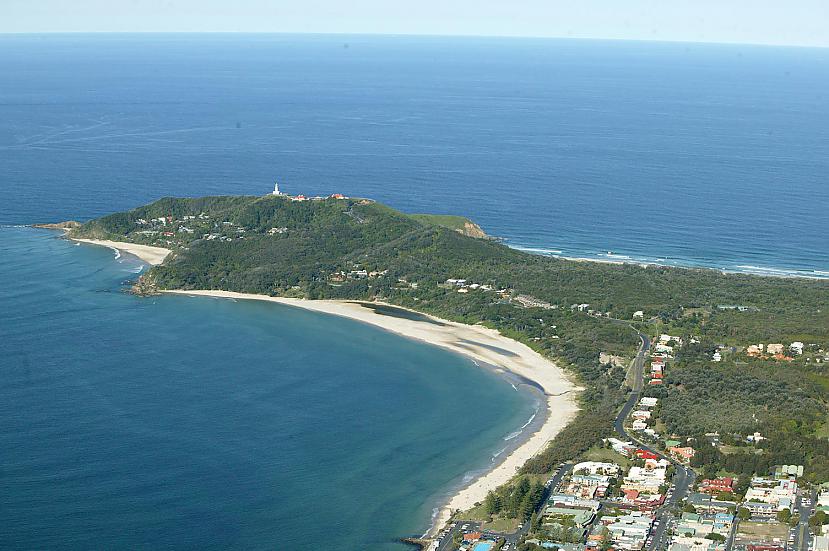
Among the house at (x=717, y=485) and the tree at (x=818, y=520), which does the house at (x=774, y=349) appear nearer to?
the house at (x=717, y=485)

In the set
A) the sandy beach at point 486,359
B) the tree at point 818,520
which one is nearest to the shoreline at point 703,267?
the sandy beach at point 486,359

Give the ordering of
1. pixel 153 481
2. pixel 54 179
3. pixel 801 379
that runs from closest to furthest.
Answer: pixel 153 481, pixel 801 379, pixel 54 179

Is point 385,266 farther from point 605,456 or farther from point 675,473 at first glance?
point 675,473

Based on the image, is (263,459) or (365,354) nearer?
(263,459)

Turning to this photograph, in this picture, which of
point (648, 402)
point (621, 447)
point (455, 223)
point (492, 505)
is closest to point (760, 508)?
point (621, 447)

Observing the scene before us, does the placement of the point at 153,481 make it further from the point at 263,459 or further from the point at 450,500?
the point at 450,500

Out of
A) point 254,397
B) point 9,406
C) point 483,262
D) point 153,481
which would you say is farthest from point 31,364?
point 483,262
